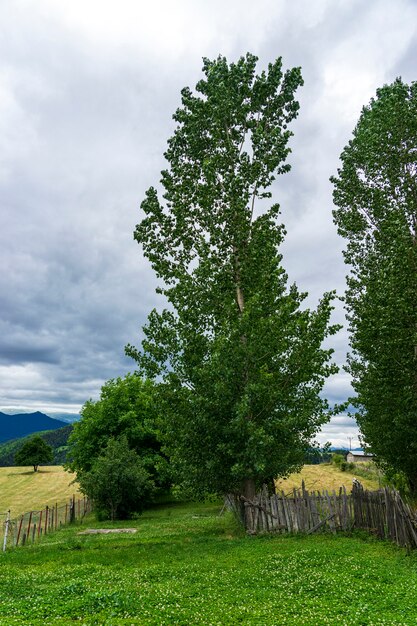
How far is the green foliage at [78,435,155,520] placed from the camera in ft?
122

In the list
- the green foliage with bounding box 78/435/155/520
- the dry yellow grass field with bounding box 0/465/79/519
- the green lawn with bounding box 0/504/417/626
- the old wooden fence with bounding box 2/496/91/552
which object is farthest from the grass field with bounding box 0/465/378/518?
the green lawn with bounding box 0/504/417/626

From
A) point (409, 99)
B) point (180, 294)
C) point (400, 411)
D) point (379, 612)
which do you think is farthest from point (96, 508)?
point (409, 99)

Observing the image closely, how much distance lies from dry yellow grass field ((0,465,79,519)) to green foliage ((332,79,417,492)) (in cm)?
3264

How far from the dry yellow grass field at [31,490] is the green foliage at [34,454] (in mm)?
7782

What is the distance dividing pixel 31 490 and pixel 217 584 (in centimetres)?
6434

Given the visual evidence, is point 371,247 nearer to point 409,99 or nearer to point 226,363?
point 409,99

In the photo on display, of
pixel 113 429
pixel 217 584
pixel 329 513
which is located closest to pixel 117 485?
pixel 113 429

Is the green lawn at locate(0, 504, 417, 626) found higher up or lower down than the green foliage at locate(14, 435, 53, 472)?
lower down

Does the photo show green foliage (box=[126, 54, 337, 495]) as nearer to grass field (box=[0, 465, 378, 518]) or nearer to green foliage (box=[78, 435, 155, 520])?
green foliage (box=[78, 435, 155, 520])

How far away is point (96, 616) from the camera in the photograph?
989cm

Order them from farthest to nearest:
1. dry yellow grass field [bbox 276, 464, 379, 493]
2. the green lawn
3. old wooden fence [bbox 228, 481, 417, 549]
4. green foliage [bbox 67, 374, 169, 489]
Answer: dry yellow grass field [bbox 276, 464, 379, 493], green foliage [bbox 67, 374, 169, 489], old wooden fence [bbox 228, 481, 417, 549], the green lawn

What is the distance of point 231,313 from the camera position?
23.4 meters

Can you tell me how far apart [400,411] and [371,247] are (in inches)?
437

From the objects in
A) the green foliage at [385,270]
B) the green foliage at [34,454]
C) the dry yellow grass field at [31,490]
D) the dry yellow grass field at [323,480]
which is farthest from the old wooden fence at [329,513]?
the green foliage at [34,454]
